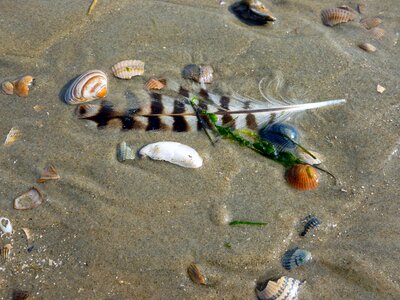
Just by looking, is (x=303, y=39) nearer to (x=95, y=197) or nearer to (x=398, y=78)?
(x=398, y=78)

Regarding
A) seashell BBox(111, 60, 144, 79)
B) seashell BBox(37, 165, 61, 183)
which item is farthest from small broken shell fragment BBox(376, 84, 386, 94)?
seashell BBox(37, 165, 61, 183)

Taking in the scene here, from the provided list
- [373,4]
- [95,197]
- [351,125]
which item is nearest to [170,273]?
[95,197]

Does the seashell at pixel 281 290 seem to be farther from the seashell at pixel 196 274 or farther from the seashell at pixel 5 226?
the seashell at pixel 5 226

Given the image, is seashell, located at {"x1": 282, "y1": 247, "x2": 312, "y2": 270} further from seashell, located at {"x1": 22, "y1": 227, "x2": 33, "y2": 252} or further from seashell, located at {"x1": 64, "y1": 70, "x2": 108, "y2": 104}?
seashell, located at {"x1": 64, "y1": 70, "x2": 108, "y2": 104}

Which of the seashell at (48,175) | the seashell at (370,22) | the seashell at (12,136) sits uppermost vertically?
the seashell at (370,22)

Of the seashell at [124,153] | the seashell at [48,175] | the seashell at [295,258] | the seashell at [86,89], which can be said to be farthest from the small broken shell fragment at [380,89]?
the seashell at [48,175]

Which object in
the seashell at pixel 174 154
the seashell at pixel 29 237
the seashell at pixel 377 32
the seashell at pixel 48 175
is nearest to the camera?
the seashell at pixel 29 237
